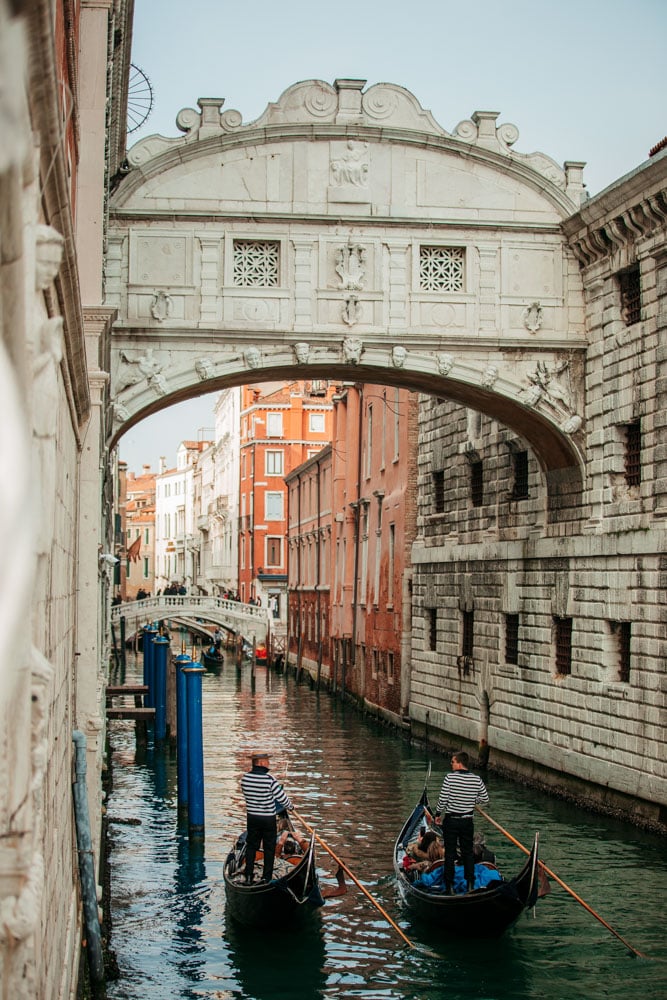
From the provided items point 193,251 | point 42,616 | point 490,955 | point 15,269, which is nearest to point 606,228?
point 193,251

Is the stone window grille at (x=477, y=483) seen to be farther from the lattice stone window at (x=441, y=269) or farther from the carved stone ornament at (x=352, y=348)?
the carved stone ornament at (x=352, y=348)

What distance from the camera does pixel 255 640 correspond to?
131 feet

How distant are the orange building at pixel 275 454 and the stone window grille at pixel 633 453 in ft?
115

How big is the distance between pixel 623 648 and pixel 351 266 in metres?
4.97

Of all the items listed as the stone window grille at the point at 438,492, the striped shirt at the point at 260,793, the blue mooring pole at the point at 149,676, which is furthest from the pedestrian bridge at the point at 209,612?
the striped shirt at the point at 260,793

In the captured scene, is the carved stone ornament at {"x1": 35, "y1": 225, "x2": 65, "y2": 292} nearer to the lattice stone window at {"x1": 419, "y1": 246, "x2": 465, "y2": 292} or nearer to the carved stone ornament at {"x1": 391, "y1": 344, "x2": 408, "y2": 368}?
the carved stone ornament at {"x1": 391, "y1": 344, "x2": 408, "y2": 368}

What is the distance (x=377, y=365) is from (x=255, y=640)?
26229mm

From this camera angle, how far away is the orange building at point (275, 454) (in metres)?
49.2

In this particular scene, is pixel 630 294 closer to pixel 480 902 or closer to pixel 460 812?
pixel 460 812

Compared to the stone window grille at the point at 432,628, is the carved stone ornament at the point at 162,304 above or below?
above

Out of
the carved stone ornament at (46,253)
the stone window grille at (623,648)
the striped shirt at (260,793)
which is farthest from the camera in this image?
the stone window grille at (623,648)

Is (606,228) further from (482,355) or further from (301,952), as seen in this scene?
(301,952)

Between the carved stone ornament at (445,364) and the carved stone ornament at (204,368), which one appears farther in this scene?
the carved stone ornament at (445,364)

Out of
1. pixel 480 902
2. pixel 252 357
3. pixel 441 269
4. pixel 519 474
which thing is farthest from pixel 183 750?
pixel 441 269
